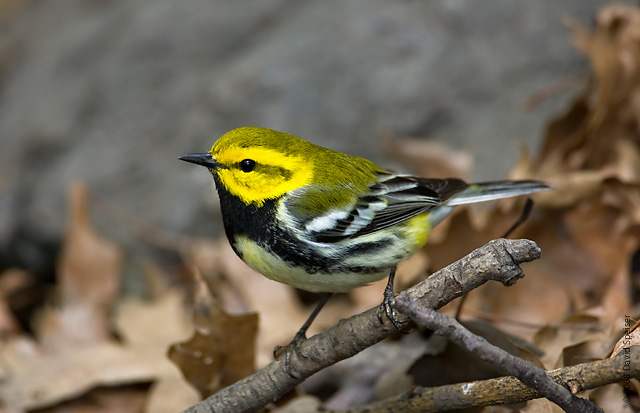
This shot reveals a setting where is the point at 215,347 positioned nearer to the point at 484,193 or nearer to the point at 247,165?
the point at 247,165

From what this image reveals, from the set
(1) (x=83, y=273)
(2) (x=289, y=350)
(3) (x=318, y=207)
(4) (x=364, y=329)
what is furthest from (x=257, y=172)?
(1) (x=83, y=273)

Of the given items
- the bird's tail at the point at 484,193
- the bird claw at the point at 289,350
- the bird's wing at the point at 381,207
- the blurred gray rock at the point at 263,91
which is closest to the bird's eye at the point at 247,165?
the bird's wing at the point at 381,207

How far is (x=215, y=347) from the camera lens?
11.5ft

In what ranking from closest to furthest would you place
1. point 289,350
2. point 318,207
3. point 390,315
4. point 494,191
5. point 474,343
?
point 474,343 < point 390,315 < point 289,350 < point 318,207 < point 494,191

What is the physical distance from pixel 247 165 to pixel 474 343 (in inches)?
62.7

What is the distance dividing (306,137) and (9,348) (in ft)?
8.95

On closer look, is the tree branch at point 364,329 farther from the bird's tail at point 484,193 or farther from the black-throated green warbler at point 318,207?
the bird's tail at point 484,193

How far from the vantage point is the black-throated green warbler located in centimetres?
317

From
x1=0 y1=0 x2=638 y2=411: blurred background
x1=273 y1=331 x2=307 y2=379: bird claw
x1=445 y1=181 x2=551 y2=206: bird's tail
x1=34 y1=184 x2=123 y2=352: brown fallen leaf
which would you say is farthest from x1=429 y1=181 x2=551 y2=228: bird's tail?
x1=34 y1=184 x2=123 y2=352: brown fallen leaf

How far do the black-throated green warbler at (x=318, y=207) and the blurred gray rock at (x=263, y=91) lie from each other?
5.90ft

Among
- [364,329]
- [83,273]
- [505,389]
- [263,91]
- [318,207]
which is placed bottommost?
[505,389]

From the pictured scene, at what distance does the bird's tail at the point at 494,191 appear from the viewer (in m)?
3.70

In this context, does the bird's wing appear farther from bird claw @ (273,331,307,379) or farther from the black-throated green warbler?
bird claw @ (273,331,307,379)

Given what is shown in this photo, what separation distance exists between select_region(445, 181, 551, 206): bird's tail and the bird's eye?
1078 mm
